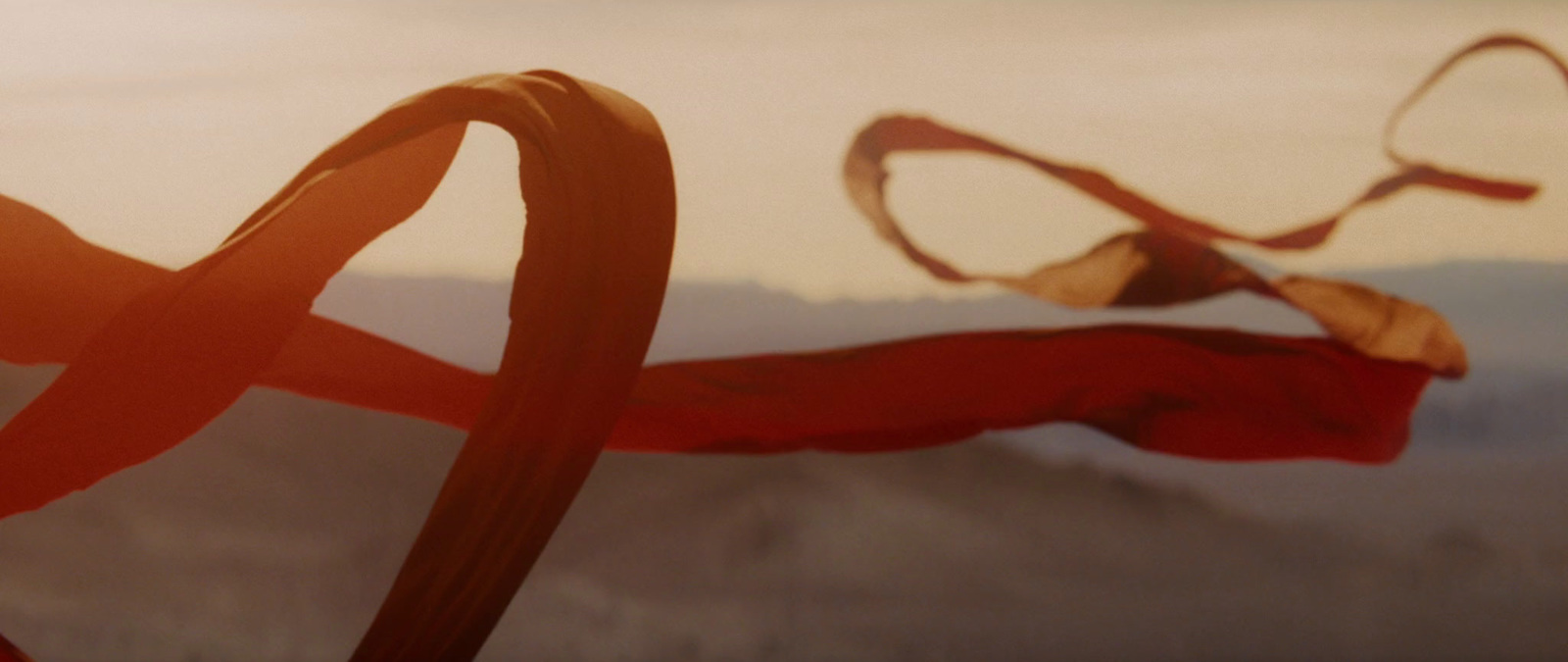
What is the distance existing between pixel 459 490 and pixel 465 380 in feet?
0.54

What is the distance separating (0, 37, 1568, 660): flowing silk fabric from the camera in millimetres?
830

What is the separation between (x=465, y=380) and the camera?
93 centimetres

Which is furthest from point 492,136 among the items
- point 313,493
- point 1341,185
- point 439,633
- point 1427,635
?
point 1427,635

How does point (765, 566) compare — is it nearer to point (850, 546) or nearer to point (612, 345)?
point (850, 546)

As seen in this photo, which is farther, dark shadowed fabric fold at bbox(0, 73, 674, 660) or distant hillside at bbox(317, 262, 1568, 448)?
distant hillside at bbox(317, 262, 1568, 448)

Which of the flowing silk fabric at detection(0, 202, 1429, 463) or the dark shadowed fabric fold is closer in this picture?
the dark shadowed fabric fold

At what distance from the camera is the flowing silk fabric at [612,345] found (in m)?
0.83

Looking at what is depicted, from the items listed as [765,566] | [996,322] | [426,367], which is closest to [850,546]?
[765,566]

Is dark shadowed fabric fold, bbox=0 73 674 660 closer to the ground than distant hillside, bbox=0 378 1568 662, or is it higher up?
higher up

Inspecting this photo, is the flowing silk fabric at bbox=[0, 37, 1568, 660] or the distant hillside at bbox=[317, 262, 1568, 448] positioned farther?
the distant hillside at bbox=[317, 262, 1568, 448]

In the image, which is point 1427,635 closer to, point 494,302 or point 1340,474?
point 1340,474

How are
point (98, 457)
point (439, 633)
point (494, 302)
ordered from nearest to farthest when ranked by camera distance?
point (439, 633)
point (98, 457)
point (494, 302)

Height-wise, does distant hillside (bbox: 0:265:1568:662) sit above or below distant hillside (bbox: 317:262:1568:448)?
below

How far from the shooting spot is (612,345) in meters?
0.81
